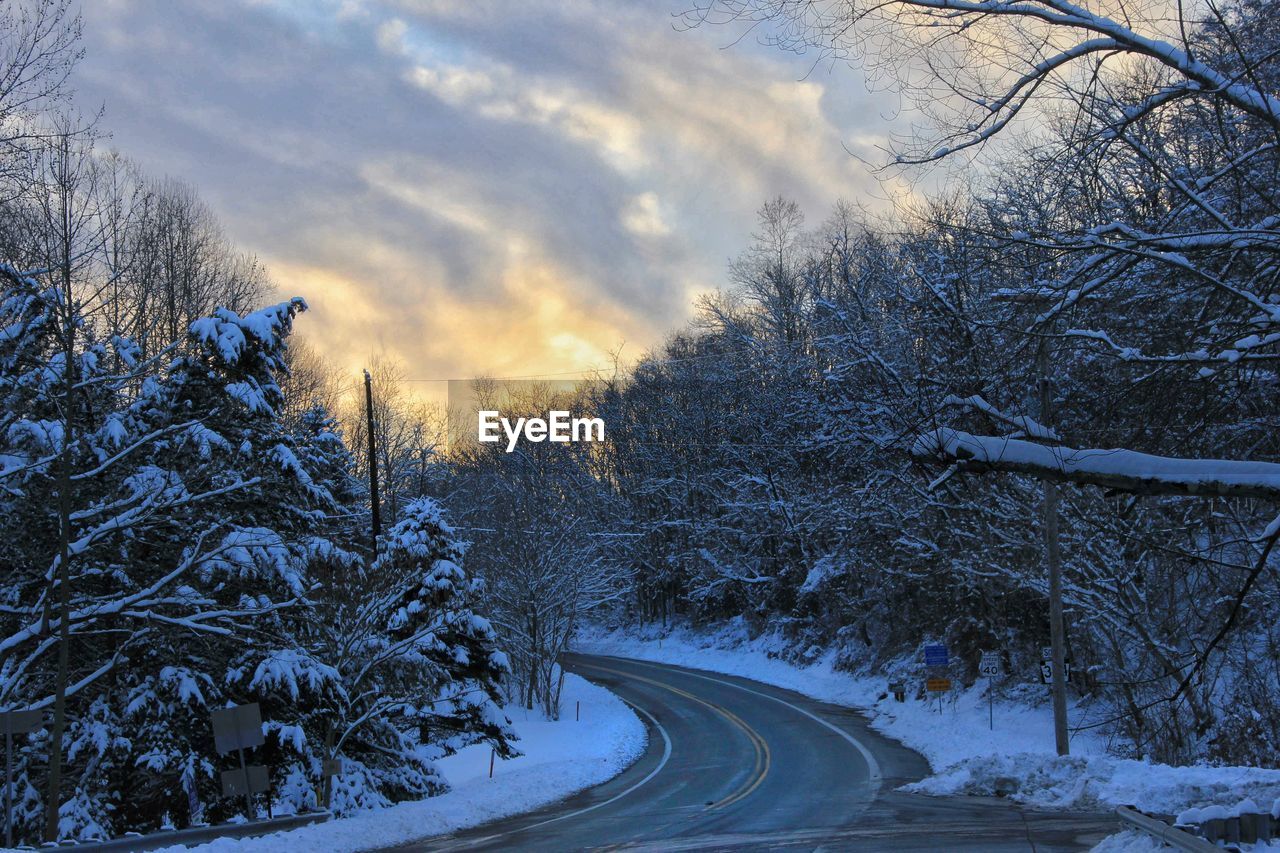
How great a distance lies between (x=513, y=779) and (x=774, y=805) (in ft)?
22.9

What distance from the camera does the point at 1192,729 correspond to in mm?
18375

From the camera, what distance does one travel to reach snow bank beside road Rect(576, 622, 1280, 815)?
12.1 m

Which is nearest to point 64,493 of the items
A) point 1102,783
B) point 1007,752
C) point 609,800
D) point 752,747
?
point 609,800

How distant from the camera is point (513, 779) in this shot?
21.7 meters

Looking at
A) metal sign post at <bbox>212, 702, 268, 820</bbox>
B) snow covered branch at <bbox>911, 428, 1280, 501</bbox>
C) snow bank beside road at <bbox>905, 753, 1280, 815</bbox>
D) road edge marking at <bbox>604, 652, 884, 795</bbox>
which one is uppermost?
snow covered branch at <bbox>911, 428, 1280, 501</bbox>

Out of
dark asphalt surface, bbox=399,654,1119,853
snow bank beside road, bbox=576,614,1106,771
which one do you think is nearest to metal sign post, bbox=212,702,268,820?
dark asphalt surface, bbox=399,654,1119,853

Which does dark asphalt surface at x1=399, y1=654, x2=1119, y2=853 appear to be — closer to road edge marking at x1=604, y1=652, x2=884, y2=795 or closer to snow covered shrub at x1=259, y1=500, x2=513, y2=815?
road edge marking at x1=604, y1=652, x2=884, y2=795

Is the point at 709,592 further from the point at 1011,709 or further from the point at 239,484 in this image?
the point at 239,484

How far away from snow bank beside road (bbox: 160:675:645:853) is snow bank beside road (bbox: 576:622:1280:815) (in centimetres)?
758

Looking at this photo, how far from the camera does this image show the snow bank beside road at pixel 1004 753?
1213 cm

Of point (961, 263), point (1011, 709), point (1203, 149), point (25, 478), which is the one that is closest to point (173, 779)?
point (25, 478)

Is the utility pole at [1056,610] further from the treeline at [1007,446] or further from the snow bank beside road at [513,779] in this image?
the snow bank beside road at [513,779]

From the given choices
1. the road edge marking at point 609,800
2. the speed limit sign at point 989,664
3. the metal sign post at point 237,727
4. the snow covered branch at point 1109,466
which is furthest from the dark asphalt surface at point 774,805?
the snow covered branch at point 1109,466

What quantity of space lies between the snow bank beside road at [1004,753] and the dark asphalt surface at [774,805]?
66 centimetres
